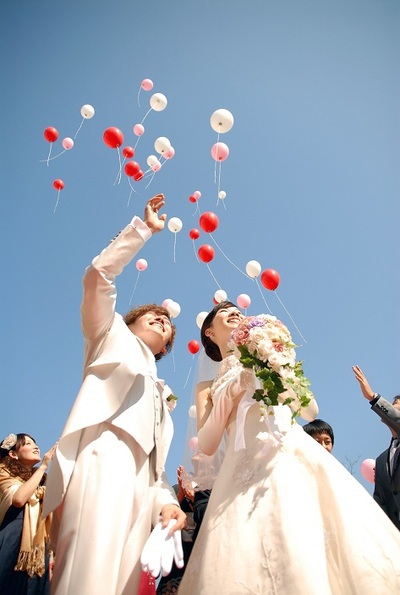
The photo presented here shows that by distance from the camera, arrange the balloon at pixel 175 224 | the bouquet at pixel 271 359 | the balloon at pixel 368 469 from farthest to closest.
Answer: the balloon at pixel 175 224 → the balloon at pixel 368 469 → the bouquet at pixel 271 359

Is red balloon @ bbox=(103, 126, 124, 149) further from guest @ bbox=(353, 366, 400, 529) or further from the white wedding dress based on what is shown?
the white wedding dress

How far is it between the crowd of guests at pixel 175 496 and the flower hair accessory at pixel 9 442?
2.06 m

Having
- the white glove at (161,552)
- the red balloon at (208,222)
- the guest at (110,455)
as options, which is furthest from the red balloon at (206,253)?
the white glove at (161,552)

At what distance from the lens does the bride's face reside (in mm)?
3844

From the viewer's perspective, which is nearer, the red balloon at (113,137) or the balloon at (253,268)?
the red balloon at (113,137)

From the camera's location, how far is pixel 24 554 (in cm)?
395

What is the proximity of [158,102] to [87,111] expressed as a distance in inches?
44.4

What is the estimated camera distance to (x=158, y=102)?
7.50m

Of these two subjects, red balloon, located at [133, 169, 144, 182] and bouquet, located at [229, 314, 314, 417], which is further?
red balloon, located at [133, 169, 144, 182]

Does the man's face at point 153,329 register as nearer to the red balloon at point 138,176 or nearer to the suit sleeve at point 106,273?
the suit sleeve at point 106,273

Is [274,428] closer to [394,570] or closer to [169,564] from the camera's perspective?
[394,570]

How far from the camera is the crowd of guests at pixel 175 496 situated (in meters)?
2.12

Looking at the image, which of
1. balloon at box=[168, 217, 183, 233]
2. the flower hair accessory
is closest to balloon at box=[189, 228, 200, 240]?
balloon at box=[168, 217, 183, 233]

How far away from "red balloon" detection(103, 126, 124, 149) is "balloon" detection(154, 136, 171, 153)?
732 millimetres
